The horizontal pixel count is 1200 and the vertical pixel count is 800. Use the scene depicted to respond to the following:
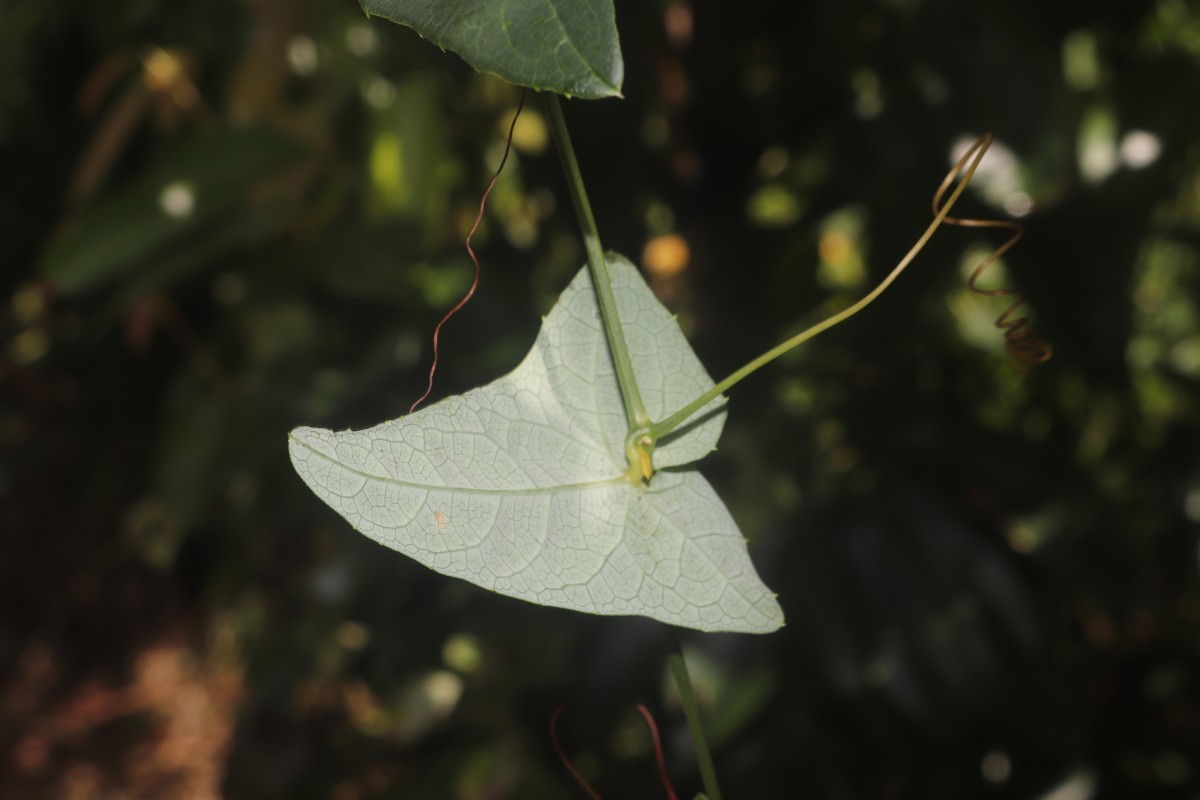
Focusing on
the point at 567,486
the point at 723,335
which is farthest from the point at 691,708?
the point at 723,335


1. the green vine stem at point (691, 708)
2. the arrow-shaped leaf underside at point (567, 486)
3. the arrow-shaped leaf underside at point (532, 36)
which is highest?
A: the arrow-shaped leaf underside at point (532, 36)

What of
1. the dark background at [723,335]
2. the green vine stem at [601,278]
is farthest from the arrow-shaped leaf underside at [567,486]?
the dark background at [723,335]

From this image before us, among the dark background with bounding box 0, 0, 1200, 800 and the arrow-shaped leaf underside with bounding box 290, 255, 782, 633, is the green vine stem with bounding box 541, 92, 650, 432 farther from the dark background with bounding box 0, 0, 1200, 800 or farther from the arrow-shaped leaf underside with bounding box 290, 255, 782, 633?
the dark background with bounding box 0, 0, 1200, 800

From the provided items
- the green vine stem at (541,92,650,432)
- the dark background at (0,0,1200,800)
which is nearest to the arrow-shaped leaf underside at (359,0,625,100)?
the green vine stem at (541,92,650,432)

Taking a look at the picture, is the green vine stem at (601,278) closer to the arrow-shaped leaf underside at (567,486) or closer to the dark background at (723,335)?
the arrow-shaped leaf underside at (567,486)

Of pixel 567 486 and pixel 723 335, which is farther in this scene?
pixel 723 335

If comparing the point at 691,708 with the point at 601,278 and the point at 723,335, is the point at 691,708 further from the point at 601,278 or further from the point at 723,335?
the point at 723,335

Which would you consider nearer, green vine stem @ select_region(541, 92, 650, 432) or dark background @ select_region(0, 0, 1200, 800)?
green vine stem @ select_region(541, 92, 650, 432)

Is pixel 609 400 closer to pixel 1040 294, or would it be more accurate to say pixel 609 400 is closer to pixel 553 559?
pixel 553 559
